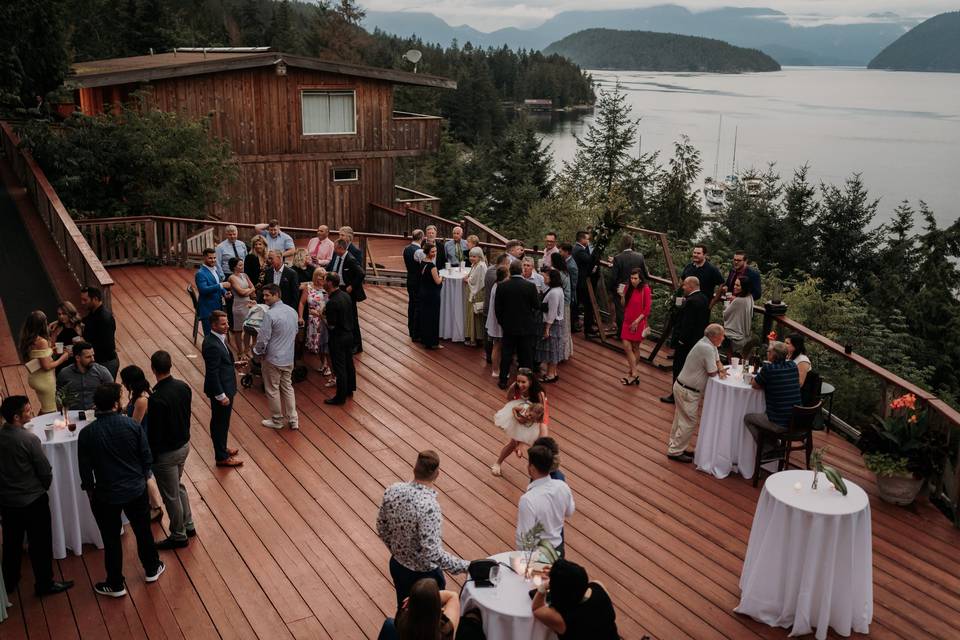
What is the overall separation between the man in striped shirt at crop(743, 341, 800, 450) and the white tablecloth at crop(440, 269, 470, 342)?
4.82 meters

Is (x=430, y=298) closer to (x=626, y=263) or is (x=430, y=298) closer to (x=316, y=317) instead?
(x=316, y=317)

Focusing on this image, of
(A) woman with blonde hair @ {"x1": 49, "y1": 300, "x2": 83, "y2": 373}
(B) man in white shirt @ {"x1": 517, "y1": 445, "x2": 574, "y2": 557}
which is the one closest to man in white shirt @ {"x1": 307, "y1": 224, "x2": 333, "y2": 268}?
(A) woman with blonde hair @ {"x1": 49, "y1": 300, "x2": 83, "y2": 373}

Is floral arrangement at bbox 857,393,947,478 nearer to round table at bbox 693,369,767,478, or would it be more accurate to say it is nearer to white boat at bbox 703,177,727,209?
round table at bbox 693,369,767,478

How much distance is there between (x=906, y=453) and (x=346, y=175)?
19.8 meters

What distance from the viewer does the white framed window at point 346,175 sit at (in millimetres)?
24609

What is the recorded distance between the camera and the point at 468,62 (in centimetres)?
9406

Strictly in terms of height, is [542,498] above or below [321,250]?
below

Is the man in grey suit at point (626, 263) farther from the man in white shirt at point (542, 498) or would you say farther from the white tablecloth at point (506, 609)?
the white tablecloth at point (506, 609)

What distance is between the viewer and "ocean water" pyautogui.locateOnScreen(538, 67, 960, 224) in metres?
80.7

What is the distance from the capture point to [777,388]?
7.66 m

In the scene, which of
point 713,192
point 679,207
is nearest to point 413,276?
point 679,207

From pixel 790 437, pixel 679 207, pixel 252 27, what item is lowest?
pixel 679 207

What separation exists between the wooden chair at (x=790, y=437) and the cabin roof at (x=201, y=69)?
17.4 metres

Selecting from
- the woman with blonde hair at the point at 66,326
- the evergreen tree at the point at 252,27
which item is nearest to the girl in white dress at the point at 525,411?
the woman with blonde hair at the point at 66,326
